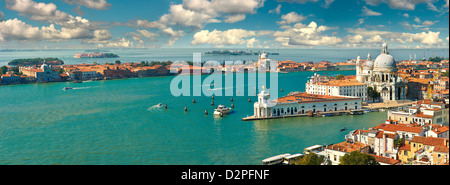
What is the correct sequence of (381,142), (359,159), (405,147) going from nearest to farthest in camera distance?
(359,159), (405,147), (381,142)

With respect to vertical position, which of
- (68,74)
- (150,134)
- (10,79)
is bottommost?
(150,134)

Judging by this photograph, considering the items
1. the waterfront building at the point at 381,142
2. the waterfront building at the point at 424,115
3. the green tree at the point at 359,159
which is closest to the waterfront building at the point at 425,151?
the waterfront building at the point at 381,142

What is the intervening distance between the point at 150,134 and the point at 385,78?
9401mm

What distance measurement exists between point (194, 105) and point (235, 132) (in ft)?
13.7

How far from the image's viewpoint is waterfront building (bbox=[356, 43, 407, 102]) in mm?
12875

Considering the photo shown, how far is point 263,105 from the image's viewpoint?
960cm

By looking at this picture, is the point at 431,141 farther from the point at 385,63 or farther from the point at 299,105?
the point at 385,63

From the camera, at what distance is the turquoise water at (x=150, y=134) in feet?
19.5

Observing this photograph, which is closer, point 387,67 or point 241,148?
point 241,148

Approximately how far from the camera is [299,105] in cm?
1002

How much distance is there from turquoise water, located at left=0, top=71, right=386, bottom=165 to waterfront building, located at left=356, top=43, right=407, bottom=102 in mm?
3365

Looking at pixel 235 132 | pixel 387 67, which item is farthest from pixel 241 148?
pixel 387 67

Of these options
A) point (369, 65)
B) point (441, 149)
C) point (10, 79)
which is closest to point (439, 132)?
point (441, 149)
